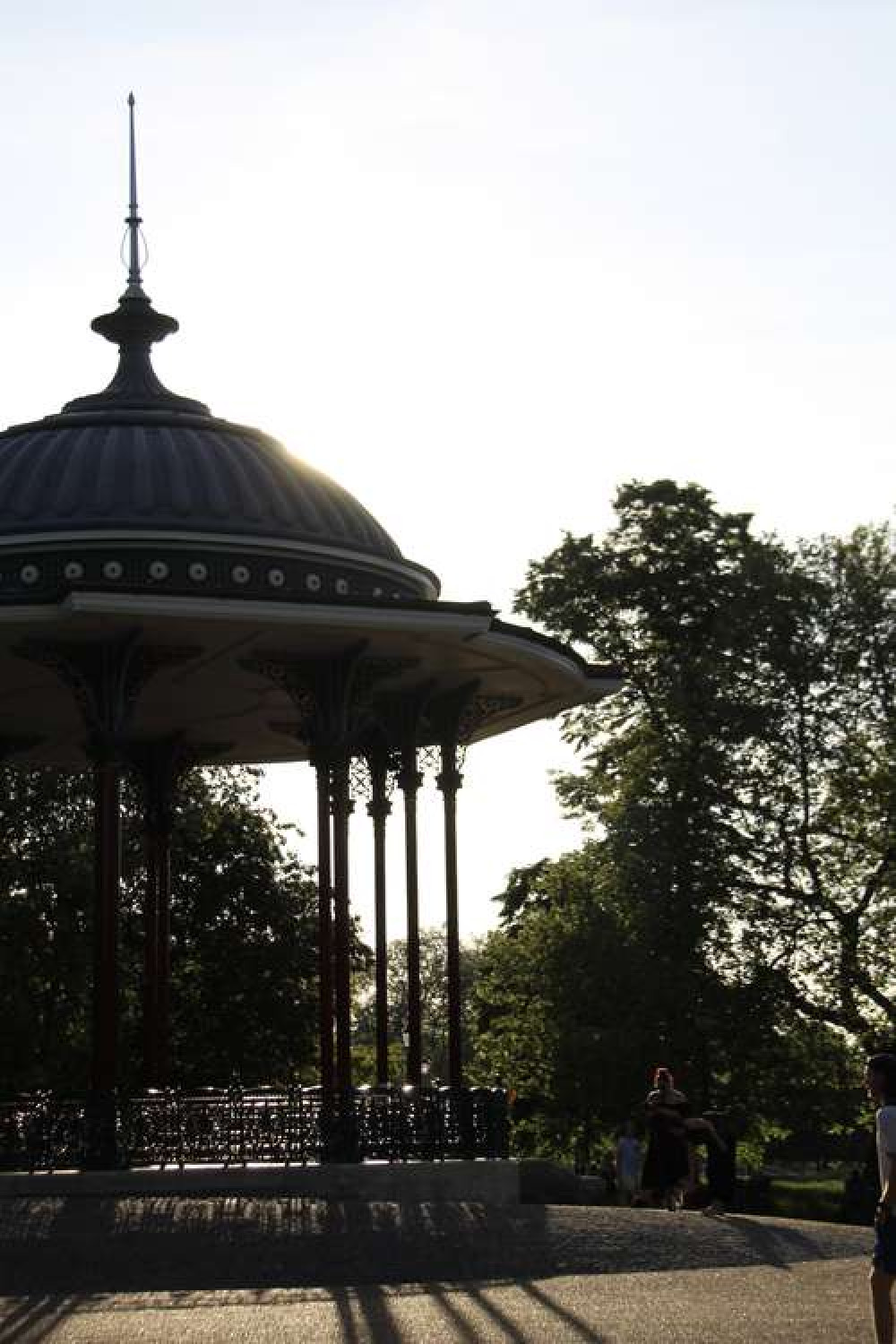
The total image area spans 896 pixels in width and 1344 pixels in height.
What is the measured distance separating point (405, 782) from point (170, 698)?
4.06m

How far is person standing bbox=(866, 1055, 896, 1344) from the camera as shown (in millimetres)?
15367

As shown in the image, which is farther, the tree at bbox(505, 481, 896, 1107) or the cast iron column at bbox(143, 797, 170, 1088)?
the tree at bbox(505, 481, 896, 1107)

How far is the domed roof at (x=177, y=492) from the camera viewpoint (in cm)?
3397

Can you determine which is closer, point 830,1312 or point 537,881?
point 830,1312

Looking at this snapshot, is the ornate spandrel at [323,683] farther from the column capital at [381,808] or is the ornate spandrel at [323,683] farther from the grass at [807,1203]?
the grass at [807,1203]

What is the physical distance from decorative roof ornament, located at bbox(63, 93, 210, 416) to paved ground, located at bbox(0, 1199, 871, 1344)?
15.4 meters

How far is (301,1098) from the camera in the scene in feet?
102

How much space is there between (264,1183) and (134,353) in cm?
1592

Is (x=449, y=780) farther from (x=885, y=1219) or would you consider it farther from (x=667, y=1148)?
(x=885, y=1219)

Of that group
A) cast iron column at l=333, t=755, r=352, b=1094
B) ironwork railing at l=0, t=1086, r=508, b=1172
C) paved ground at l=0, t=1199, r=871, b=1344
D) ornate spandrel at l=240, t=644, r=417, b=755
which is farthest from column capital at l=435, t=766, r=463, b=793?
paved ground at l=0, t=1199, r=871, b=1344

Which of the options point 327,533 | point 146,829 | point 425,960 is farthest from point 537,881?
point 425,960

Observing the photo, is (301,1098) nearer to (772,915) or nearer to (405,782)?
(405,782)

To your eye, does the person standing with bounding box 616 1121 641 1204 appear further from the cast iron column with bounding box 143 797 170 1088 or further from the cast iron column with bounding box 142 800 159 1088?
the cast iron column with bounding box 142 800 159 1088

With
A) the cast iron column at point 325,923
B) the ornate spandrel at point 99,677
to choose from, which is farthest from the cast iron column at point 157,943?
the ornate spandrel at point 99,677
